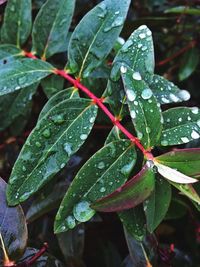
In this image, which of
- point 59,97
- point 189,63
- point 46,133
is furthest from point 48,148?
point 189,63

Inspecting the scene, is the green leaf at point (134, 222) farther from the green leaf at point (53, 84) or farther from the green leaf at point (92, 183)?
the green leaf at point (53, 84)

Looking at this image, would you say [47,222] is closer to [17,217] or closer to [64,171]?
[64,171]

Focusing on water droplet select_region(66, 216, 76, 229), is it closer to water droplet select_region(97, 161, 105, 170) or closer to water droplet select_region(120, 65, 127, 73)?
water droplet select_region(97, 161, 105, 170)

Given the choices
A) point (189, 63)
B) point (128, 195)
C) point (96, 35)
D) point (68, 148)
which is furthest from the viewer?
point (189, 63)

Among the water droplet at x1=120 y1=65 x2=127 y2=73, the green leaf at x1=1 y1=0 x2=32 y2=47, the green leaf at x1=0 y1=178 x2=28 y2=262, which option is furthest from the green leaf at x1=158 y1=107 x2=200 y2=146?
the green leaf at x1=1 y1=0 x2=32 y2=47

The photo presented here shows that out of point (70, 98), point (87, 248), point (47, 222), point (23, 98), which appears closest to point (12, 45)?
point (23, 98)

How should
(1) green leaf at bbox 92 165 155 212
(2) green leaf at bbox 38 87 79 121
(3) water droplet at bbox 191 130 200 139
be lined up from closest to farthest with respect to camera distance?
(1) green leaf at bbox 92 165 155 212 → (3) water droplet at bbox 191 130 200 139 → (2) green leaf at bbox 38 87 79 121

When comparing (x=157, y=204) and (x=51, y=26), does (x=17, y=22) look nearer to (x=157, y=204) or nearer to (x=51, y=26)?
(x=51, y=26)
